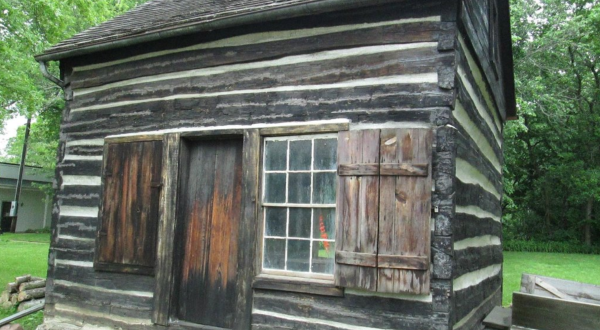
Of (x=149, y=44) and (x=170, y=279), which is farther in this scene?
(x=149, y=44)

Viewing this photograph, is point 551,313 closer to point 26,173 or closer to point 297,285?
point 297,285

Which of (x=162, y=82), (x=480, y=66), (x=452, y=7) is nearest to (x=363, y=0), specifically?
(x=452, y=7)

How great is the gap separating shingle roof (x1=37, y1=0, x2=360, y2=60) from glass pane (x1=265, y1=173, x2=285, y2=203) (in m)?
1.78

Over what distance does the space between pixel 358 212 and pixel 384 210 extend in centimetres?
25

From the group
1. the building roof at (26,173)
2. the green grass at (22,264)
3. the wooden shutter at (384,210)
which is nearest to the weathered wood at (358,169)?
the wooden shutter at (384,210)

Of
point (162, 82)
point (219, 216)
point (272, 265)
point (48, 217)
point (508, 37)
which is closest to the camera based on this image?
point (272, 265)

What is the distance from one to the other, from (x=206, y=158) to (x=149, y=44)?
1.76m

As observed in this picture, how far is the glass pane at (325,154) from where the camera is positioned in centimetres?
492

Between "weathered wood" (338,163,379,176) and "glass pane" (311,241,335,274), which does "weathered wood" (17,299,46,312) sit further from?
"weathered wood" (338,163,379,176)

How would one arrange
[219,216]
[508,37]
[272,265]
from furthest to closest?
[508,37], [219,216], [272,265]

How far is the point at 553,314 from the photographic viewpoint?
13.8 feet

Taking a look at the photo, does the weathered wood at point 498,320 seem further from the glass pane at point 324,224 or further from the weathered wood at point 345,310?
the glass pane at point 324,224

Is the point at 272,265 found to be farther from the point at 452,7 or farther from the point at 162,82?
the point at 452,7

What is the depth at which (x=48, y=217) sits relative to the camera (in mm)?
29906
